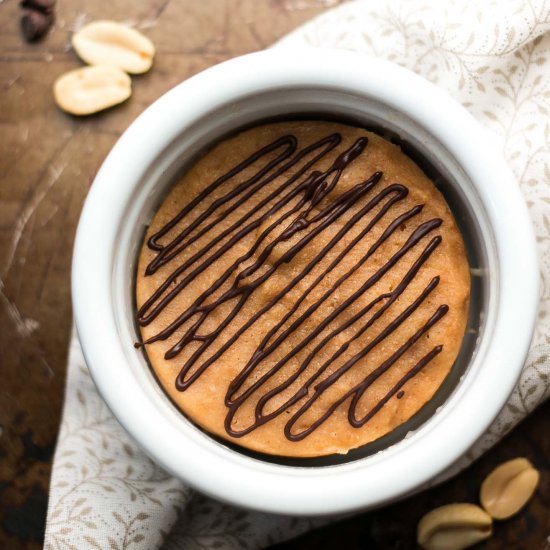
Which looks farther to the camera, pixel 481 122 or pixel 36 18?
pixel 36 18

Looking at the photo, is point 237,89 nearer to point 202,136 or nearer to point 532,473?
point 202,136

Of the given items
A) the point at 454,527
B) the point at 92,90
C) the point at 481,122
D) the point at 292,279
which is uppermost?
the point at 481,122

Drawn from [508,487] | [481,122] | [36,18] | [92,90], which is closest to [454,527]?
[508,487]

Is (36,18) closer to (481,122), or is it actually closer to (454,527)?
(481,122)

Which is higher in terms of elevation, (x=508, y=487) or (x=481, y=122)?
(x=481, y=122)

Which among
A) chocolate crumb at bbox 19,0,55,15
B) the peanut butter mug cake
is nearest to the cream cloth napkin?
the peanut butter mug cake

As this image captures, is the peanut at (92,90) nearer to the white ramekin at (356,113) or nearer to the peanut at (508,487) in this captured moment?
the white ramekin at (356,113)
